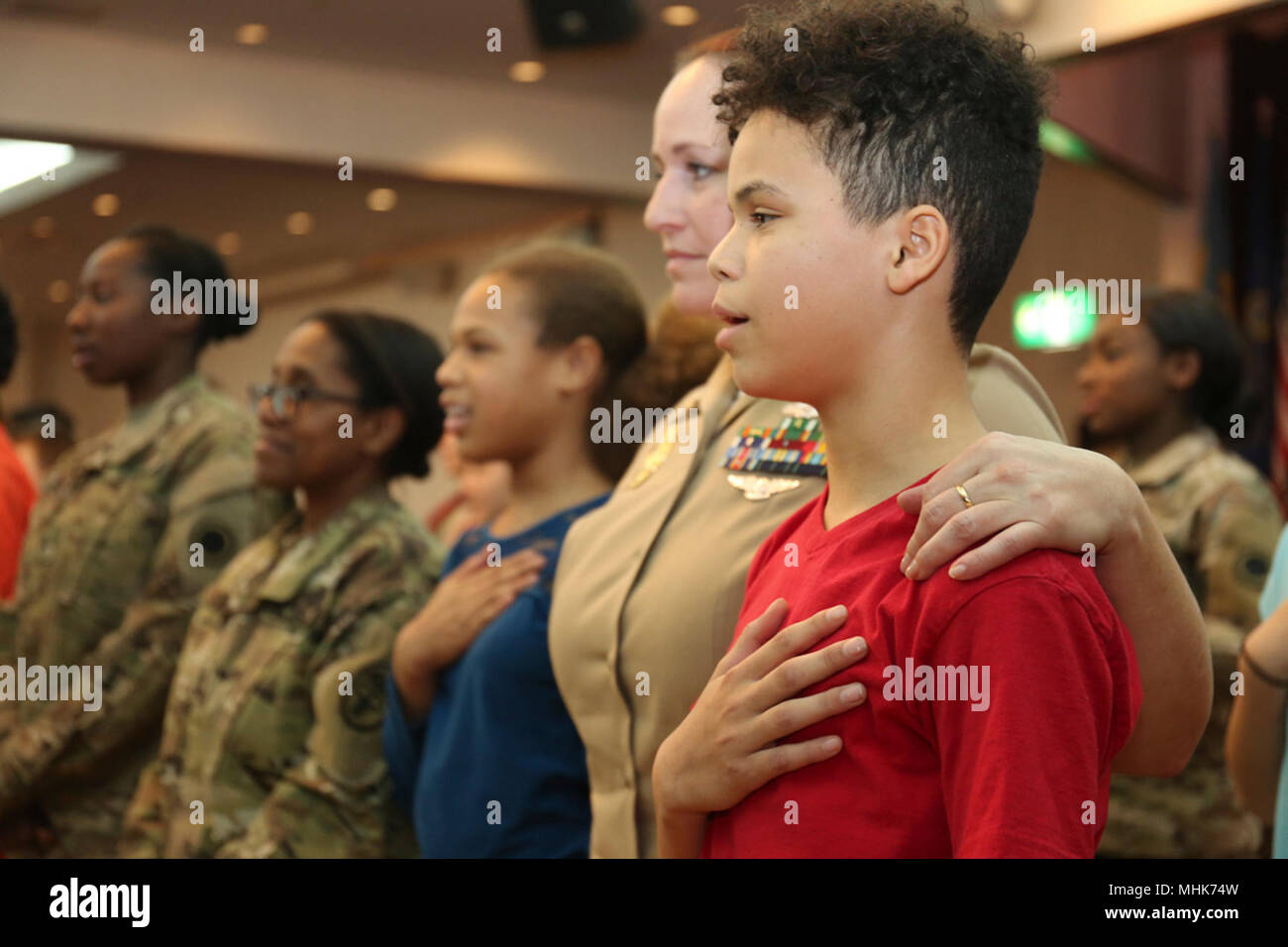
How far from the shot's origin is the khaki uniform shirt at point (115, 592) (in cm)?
248

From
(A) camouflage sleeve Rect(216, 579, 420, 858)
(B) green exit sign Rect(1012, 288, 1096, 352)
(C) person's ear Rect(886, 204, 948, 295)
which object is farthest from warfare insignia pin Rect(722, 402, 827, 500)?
(B) green exit sign Rect(1012, 288, 1096, 352)

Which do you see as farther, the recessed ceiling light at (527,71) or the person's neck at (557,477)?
the recessed ceiling light at (527,71)

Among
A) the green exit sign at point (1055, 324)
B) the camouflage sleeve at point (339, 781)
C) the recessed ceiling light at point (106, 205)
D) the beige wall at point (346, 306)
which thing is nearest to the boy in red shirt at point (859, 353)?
the camouflage sleeve at point (339, 781)

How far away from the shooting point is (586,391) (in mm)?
1939

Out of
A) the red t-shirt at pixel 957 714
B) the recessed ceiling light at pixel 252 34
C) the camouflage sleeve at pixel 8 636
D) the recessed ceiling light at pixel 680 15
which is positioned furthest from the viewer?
the recessed ceiling light at pixel 252 34

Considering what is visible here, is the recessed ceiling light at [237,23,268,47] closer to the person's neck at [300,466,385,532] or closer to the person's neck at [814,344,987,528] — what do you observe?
the person's neck at [300,466,385,532]

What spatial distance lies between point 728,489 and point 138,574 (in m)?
1.58

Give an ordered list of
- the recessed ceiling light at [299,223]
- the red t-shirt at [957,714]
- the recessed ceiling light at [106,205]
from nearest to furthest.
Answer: the red t-shirt at [957,714]
the recessed ceiling light at [106,205]
the recessed ceiling light at [299,223]

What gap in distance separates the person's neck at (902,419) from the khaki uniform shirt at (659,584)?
223mm

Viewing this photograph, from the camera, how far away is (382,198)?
7578mm

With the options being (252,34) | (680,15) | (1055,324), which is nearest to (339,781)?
(680,15)

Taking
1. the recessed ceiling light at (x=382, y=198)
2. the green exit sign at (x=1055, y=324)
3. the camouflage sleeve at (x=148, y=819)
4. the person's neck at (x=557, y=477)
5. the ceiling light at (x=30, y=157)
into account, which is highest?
the recessed ceiling light at (x=382, y=198)

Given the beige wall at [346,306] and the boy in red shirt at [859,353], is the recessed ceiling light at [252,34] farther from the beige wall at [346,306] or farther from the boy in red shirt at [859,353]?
the boy in red shirt at [859,353]

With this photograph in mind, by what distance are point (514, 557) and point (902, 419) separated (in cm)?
96
